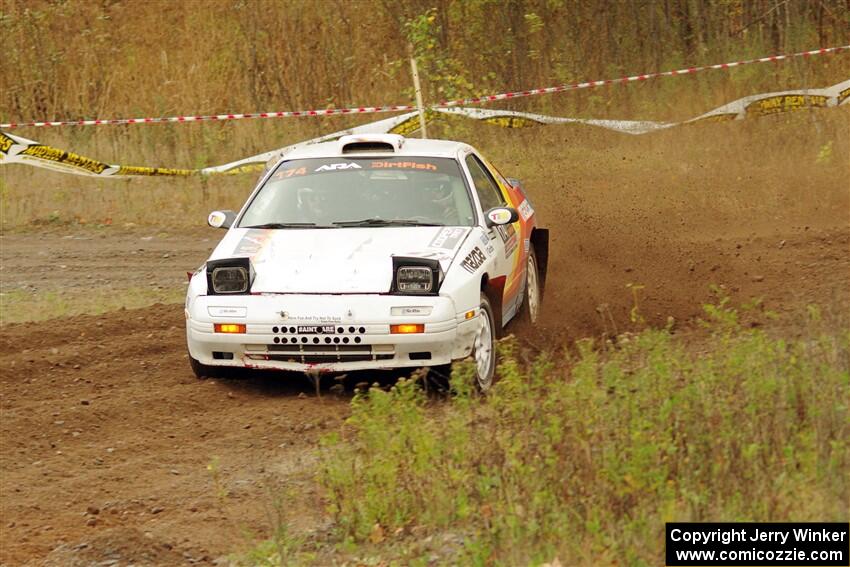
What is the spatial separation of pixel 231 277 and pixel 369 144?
6.16ft

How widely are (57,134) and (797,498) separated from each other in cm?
1710

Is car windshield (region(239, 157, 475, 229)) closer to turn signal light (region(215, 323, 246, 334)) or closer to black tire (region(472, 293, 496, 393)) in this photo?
black tire (region(472, 293, 496, 393))

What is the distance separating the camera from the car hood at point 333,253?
854 centimetres

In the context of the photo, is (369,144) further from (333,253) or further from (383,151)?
(333,253)

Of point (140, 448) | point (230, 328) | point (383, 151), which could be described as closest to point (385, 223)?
point (383, 151)

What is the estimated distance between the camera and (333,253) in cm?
884

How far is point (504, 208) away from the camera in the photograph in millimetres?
9453

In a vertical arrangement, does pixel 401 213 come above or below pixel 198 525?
above

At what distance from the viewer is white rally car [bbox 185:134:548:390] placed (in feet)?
27.6

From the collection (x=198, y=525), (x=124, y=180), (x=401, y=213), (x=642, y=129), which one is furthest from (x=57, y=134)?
(x=198, y=525)

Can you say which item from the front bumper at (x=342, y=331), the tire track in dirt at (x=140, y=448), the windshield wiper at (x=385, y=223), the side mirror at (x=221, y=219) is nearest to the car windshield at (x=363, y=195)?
the windshield wiper at (x=385, y=223)

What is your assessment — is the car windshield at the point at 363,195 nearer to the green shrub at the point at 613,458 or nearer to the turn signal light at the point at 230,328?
the turn signal light at the point at 230,328

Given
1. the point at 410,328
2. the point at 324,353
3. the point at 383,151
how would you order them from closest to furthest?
the point at 410,328 < the point at 324,353 < the point at 383,151

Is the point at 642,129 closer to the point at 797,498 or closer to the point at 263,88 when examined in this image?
the point at 263,88
